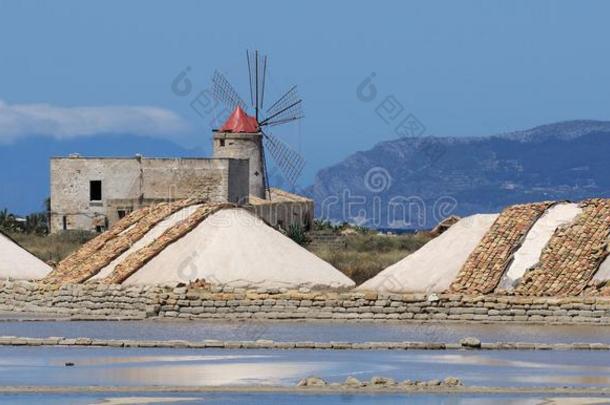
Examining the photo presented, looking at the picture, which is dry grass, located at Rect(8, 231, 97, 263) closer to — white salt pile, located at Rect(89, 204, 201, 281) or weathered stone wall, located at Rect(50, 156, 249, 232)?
weathered stone wall, located at Rect(50, 156, 249, 232)

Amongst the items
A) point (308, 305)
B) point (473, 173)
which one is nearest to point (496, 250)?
point (308, 305)

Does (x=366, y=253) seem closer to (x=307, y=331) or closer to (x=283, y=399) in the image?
(x=307, y=331)

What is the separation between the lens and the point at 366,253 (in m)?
38.1

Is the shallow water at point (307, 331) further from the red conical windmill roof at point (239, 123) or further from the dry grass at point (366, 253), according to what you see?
the red conical windmill roof at point (239, 123)

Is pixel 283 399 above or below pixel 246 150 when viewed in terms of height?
below

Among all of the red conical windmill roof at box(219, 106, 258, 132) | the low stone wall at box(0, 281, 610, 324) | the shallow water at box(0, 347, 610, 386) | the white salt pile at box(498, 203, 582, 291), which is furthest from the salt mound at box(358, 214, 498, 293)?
the red conical windmill roof at box(219, 106, 258, 132)

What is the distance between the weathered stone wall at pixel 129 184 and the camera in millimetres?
43531

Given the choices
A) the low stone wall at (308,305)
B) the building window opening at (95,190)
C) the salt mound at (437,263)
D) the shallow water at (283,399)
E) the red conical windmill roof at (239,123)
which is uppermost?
the red conical windmill roof at (239,123)

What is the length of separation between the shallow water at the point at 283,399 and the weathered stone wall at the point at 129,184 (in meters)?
28.5

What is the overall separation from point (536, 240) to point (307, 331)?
4.50 metres

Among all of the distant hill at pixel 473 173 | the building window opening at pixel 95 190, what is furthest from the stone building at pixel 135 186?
the distant hill at pixel 473 173

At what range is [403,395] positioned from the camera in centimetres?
1474

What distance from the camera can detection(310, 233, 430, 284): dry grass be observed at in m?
32.0

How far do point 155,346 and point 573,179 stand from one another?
10464 cm
